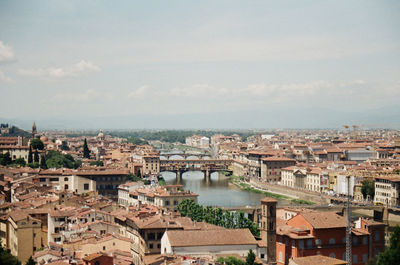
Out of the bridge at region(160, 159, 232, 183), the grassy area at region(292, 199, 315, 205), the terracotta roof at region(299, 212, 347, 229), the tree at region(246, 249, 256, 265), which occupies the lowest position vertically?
the grassy area at region(292, 199, 315, 205)

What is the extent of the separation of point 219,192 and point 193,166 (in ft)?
58.3

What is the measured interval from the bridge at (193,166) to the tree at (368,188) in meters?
22.2

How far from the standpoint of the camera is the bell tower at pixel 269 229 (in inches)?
782

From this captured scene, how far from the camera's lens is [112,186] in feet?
122

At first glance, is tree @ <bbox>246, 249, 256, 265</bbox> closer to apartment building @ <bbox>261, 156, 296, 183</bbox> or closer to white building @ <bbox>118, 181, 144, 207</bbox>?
white building @ <bbox>118, 181, 144, 207</bbox>

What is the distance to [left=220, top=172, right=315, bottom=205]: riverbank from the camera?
4400cm

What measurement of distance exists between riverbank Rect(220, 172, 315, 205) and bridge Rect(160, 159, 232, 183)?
2.06 meters

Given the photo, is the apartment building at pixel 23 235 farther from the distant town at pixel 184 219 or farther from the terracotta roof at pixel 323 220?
the terracotta roof at pixel 323 220

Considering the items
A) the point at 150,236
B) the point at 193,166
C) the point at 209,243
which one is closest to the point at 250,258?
the point at 209,243

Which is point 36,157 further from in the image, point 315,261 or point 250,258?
point 315,261

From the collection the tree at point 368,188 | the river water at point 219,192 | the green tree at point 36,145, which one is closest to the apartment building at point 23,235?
the river water at point 219,192

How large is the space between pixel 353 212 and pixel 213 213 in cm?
1159

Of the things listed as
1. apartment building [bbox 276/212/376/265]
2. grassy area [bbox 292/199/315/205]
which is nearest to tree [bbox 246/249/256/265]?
apartment building [bbox 276/212/376/265]

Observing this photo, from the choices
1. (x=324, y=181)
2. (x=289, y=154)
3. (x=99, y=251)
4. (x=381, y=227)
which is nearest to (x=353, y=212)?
(x=324, y=181)
